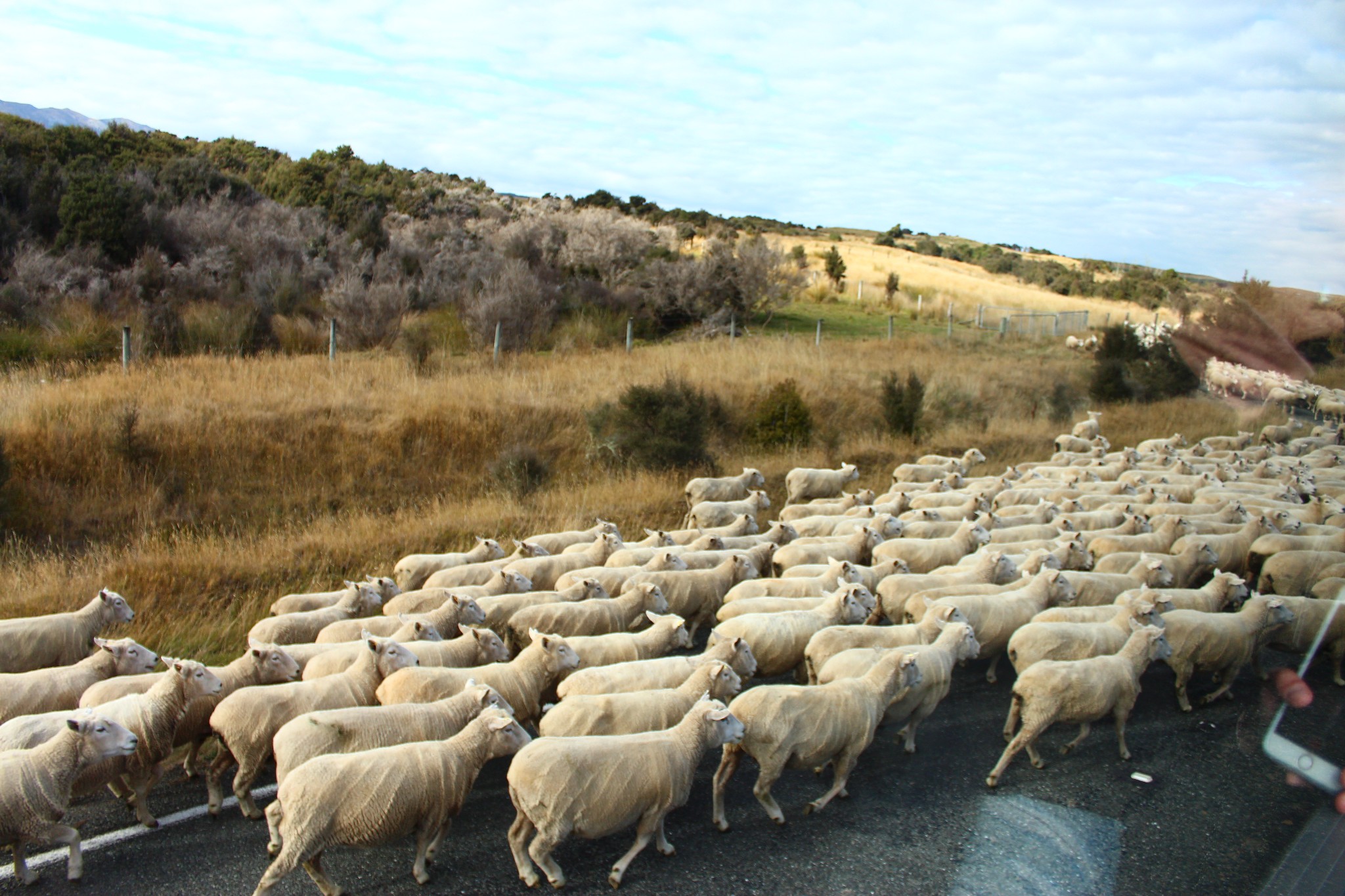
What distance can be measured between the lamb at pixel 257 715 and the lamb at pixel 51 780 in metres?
0.59

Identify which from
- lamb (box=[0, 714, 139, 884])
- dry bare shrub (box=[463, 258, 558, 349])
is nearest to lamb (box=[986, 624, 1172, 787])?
lamb (box=[0, 714, 139, 884])

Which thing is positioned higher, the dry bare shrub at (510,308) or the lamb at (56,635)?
the dry bare shrub at (510,308)

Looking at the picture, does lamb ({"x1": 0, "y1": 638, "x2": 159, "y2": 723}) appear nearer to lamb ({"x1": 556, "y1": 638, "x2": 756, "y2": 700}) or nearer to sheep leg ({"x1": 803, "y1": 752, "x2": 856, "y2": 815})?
lamb ({"x1": 556, "y1": 638, "x2": 756, "y2": 700})

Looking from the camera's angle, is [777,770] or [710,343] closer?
[777,770]

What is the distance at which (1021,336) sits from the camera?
37.0m

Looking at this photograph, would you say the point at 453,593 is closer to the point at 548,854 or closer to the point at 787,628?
the point at 787,628

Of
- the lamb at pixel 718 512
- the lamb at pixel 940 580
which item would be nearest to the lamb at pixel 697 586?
the lamb at pixel 940 580

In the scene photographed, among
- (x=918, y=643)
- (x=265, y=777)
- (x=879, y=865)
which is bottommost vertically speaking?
(x=265, y=777)

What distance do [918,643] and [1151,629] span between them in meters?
1.92

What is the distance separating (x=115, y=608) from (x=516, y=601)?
3.55 metres

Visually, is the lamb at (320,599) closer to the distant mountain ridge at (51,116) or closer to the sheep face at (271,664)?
the sheep face at (271,664)

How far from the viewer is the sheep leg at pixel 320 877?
17.9 ft

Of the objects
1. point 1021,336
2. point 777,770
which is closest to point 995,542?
point 777,770

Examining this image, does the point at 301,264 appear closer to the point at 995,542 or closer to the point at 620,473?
the point at 620,473
